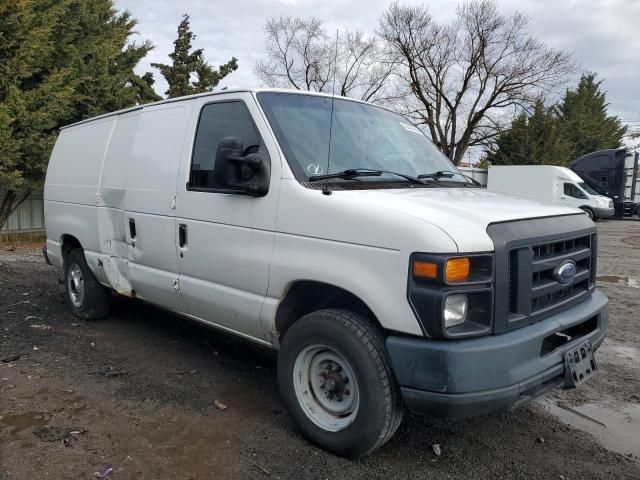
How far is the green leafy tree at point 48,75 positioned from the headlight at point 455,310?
11.5 meters

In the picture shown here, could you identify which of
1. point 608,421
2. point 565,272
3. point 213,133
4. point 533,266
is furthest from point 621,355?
point 213,133

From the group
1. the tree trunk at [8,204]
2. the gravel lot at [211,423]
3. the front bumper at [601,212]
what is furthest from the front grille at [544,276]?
the front bumper at [601,212]

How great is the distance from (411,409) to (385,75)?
1374 inches

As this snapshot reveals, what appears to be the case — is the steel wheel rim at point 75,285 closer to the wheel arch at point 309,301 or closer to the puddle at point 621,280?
the wheel arch at point 309,301

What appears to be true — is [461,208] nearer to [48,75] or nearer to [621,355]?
[621,355]

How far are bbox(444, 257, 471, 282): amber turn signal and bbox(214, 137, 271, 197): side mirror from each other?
1345 millimetres

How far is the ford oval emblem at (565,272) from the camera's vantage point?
307cm

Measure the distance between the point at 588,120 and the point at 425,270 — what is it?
159 feet

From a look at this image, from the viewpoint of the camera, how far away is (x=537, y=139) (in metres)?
34.4

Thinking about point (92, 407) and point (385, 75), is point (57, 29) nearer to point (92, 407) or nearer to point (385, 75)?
point (92, 407)

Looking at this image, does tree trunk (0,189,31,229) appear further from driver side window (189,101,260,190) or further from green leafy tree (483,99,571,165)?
green leafy tree (483,99,571,165)

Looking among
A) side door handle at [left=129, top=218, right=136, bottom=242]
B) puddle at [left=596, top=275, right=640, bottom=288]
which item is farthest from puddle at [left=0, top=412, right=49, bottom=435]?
puddle at [left=596, top=275, right=640, bottom=288]

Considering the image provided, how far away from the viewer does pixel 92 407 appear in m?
3.79

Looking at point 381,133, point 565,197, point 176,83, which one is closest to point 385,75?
point 565,197
